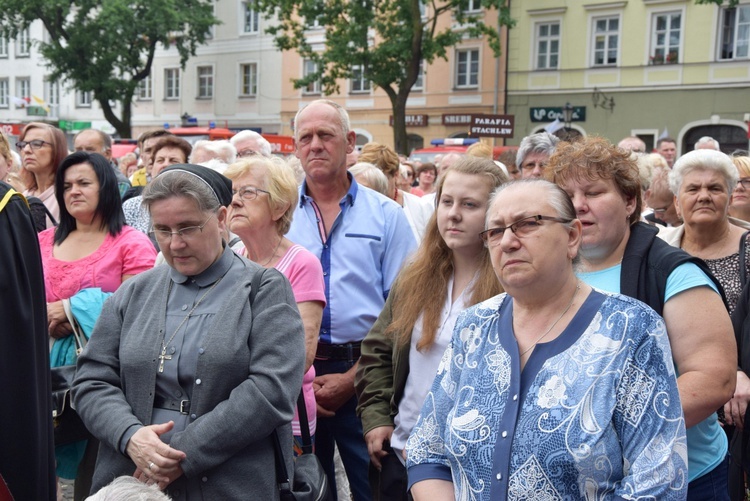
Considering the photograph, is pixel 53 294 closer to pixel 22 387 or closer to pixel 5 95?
pixel 22 387

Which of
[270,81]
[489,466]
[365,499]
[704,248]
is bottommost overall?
[365,499]

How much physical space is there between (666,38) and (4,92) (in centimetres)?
3707

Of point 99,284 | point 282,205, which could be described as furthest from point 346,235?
point 99,284

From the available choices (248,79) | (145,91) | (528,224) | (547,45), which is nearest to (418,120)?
(547,45)

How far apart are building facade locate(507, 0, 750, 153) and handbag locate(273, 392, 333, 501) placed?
23.5m

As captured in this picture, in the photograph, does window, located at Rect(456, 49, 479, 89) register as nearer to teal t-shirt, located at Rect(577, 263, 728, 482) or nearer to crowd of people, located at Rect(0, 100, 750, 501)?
crowd of people, located at Rect(0, 100, 750, 501)

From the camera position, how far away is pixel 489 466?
2.39 metres

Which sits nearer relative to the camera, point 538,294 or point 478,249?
point 538,294

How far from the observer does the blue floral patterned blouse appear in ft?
7.33

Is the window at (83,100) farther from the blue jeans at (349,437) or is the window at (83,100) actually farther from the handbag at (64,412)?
the blue jeans at (349,437)

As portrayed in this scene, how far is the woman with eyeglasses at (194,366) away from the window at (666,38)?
92.0 feet

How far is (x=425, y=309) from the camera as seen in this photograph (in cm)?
347

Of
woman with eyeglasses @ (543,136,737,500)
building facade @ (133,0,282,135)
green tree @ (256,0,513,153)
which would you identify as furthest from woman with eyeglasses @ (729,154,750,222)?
building facade @ (133,0,282,135)

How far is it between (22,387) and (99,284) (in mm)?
1605
